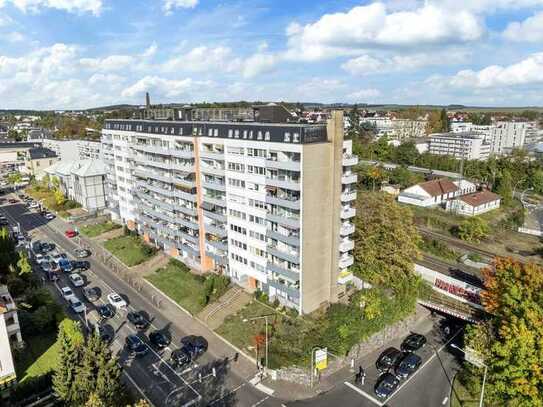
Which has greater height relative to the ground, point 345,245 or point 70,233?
point 345,245

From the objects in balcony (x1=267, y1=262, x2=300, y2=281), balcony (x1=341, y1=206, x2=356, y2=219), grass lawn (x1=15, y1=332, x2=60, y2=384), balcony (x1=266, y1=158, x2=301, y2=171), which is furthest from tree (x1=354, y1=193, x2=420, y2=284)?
grass lawn (x1=15, y1=332, x2=60, y2=384)

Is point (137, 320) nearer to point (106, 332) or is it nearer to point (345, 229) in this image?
point (106, 332)

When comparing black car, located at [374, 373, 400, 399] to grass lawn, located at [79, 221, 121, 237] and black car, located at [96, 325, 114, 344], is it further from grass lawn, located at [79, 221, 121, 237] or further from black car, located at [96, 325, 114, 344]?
grass lawn, located at [79, 221, 121, 237]

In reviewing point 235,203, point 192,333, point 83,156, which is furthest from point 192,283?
point 83,156

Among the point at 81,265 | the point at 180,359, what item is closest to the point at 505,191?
the point at 180,359

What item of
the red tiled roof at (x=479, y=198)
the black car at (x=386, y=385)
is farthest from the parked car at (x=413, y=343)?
the red tiled roof at (x=479, y=198)

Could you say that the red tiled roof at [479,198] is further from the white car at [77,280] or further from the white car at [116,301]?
the white car at [77,280]

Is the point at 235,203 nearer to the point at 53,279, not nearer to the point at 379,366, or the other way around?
the point at 379,366

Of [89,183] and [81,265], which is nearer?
[81,265]
